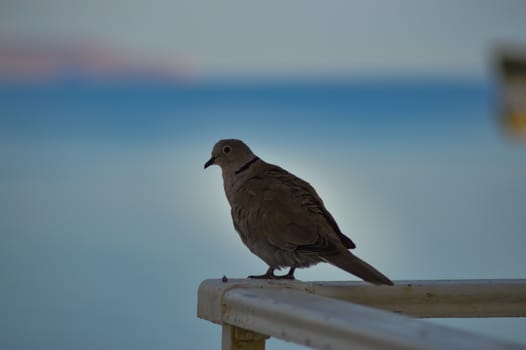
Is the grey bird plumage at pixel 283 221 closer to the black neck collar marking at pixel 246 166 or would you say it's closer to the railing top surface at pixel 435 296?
the black neck collar marking at pixel 246 166

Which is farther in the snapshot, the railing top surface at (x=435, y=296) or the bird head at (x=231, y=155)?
the bird head at (x=231, y=155)

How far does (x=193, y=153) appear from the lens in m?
13.2

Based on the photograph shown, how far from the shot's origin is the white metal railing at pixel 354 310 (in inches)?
48.1

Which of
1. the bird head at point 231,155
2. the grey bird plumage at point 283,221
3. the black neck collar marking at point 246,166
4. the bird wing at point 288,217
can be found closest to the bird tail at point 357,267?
the grey bird plumage at point 283,221

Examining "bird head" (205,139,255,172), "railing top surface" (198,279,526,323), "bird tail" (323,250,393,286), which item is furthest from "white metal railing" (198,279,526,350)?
"bird head" (205,139,255,172)

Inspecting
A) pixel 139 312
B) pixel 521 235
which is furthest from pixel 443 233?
pixel 139 312

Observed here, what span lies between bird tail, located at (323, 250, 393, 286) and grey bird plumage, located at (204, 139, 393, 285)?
0.02 meters

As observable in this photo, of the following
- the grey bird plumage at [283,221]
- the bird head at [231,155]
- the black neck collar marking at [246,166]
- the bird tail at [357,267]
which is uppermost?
the bird head at [231,155]

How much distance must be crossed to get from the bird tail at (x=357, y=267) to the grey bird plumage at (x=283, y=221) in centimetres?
2

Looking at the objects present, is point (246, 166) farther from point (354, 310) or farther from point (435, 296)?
point (354, 310)

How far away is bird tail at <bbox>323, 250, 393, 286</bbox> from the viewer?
2.11 meters

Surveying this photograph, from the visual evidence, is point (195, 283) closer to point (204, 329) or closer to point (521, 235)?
point (204, 329)

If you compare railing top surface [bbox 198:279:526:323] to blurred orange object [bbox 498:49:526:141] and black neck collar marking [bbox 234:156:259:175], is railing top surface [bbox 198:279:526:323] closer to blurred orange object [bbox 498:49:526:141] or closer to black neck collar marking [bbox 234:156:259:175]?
black neck collar marking [bbox 234:156:259:175]

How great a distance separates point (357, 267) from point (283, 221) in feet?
1.65
